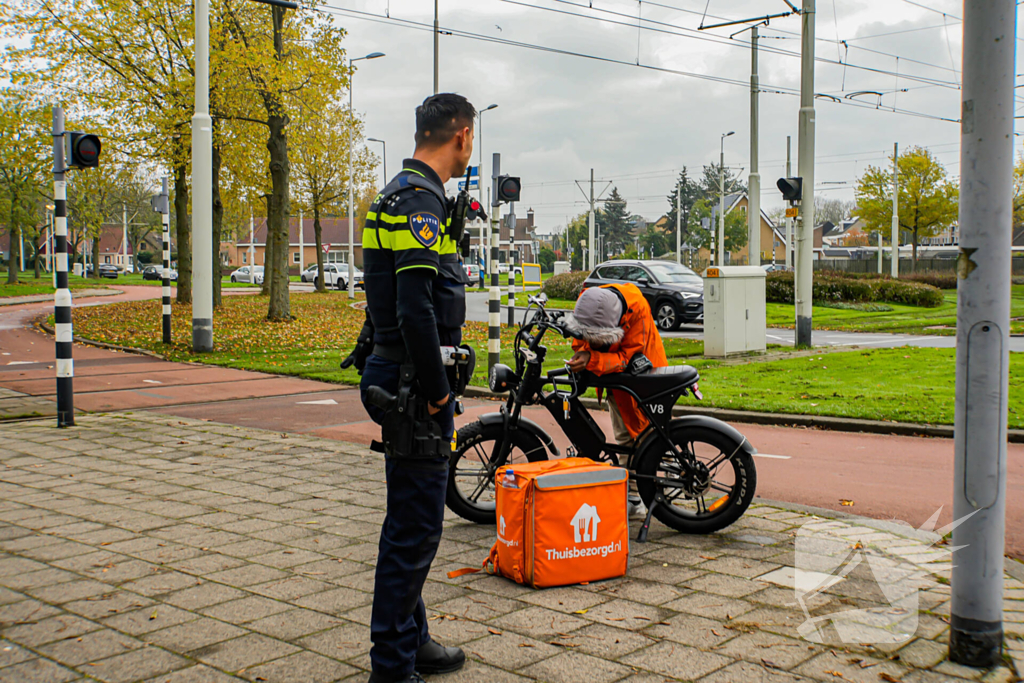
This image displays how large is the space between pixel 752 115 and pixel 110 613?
2128 centimetres

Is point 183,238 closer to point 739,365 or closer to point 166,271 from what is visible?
point 166,271

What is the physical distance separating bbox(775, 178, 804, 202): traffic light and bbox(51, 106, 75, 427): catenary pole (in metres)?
11.3

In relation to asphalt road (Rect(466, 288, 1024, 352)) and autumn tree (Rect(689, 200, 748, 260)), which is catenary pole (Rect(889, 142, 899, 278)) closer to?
asphalt road (Rect(466, 288, 1024, 352))

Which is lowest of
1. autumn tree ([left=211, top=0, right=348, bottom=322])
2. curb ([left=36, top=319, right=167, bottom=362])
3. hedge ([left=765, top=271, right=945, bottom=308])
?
curb ([left=36, top=319, right=167, bottom=362])

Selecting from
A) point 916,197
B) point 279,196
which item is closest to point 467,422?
point 279,196

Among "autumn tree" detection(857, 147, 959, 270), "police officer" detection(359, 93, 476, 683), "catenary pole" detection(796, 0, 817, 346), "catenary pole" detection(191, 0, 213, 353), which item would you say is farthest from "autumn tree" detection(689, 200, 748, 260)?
"police officer" detection(359, 93, 476, 683)

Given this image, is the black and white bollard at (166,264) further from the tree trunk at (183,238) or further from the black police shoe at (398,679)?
the black police shoe at (398,679)

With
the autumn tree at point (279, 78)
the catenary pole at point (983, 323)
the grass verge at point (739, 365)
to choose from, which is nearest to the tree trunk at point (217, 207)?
the autumn tree at point (279, 78)

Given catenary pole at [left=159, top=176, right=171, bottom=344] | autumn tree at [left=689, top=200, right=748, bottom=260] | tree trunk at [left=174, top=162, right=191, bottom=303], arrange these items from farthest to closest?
autumn tree at [left=689, top=200, right=748, bottom=260] → tree trunk at [left=174, top=162, right=191, bottom=303] → catenary pole at [left=159, top=176, right=171, bottom=344]

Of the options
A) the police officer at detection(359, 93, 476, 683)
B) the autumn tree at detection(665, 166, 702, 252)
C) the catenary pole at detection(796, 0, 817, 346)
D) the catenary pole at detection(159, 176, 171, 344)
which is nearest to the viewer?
the police officer at detection(359, 93, 476, 683)

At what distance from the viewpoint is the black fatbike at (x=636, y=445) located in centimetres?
485

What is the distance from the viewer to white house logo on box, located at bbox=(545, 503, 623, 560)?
4105 mm

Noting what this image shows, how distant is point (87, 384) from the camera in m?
11.7

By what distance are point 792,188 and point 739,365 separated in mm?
3846
